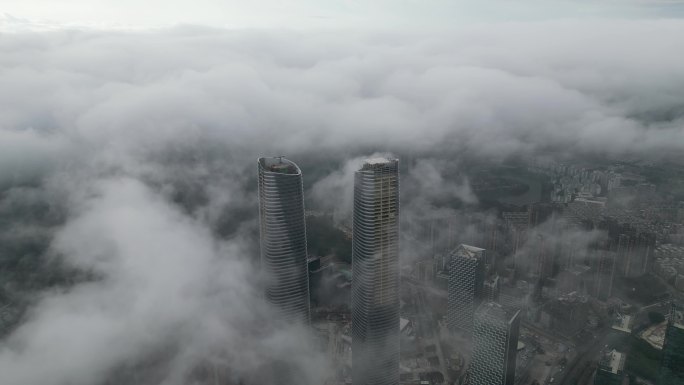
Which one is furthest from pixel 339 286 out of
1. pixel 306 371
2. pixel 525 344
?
pixel 525 344

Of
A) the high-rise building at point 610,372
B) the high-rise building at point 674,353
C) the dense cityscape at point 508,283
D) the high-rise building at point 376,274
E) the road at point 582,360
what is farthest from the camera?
the road at point 582,360

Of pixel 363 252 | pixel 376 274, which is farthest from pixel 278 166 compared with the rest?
pixel 376 274

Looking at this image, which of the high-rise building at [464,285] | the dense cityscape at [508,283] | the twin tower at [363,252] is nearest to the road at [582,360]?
the dense cityscape at [508,283]

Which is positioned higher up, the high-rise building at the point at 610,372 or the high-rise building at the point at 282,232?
the high-rise building at the point at 282,232

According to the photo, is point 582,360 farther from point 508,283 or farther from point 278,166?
point 278,166

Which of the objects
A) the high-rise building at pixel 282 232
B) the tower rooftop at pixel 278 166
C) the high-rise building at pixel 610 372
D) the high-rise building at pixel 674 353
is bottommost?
the high-rise building at pixel 610 372

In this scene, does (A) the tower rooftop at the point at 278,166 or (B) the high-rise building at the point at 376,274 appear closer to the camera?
(B) the high-rise building at the point at 376,274

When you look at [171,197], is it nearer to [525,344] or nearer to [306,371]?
[306,371]

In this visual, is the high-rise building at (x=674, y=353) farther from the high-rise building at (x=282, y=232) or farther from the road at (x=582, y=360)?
the high-rise building at (x=282, y=232)
